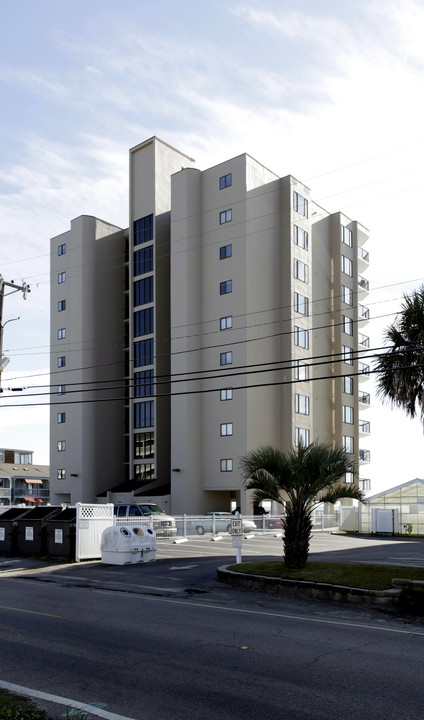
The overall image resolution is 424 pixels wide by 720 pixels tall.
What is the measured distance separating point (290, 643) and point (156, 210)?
51073mm

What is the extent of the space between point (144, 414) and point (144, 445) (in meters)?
2.45

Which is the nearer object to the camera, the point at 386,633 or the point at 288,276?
the point at 386,633

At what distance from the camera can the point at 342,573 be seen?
57.9 feet

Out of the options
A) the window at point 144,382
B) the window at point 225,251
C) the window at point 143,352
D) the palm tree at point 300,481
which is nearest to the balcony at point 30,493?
the window at point 144,382

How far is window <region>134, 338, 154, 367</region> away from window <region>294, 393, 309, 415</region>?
12.1 meters

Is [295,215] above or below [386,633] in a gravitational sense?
above

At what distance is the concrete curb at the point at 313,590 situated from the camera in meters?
15.2

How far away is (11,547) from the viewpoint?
89.2ft

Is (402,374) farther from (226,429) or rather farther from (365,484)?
(365,484)

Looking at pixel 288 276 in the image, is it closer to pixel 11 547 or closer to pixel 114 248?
pixel 114 248

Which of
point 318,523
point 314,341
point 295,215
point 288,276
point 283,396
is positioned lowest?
point 318,523

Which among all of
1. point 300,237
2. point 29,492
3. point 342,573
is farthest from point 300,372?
point 29,492

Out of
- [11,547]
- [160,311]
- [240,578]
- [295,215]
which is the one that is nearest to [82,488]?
[160,311]

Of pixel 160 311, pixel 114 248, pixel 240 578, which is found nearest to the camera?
pixel 240 578
